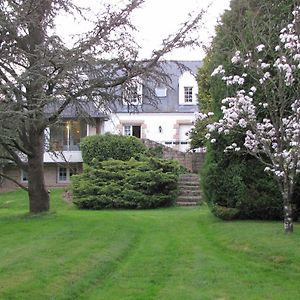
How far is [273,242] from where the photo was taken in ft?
34.3

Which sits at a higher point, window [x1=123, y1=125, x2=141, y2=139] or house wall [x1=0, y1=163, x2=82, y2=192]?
window [x1=123, y1=125, x2=141, y2=139]

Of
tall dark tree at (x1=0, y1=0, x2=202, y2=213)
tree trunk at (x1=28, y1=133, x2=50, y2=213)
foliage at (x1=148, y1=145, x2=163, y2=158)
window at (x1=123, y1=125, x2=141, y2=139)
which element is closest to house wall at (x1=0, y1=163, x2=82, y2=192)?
window at (x1=123, y1=125, x2=141, y2=139)

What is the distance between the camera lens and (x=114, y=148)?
26.2 meters

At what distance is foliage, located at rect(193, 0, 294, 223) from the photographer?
1391 cm

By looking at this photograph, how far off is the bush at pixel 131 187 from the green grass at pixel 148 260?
21.4 feet

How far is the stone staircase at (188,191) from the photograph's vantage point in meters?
22.0

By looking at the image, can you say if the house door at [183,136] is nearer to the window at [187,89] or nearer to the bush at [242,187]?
the window at [187,89]

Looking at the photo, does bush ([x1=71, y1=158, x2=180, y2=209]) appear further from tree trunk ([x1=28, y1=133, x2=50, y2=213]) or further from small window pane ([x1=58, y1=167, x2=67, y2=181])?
small window pane ([x1=58, y1=167, x2=67, y2=181])

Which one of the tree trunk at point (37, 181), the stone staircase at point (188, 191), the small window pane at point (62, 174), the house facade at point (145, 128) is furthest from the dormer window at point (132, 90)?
the small window pane at point (62, 174)

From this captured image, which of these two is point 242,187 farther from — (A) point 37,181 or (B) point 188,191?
(B) point 188,191

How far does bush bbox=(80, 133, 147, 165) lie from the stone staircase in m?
2.78

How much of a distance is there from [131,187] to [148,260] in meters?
12.2

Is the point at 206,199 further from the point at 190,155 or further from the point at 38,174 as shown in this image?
the point at 190,155

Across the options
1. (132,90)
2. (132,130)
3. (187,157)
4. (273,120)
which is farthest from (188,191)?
(132,130)
